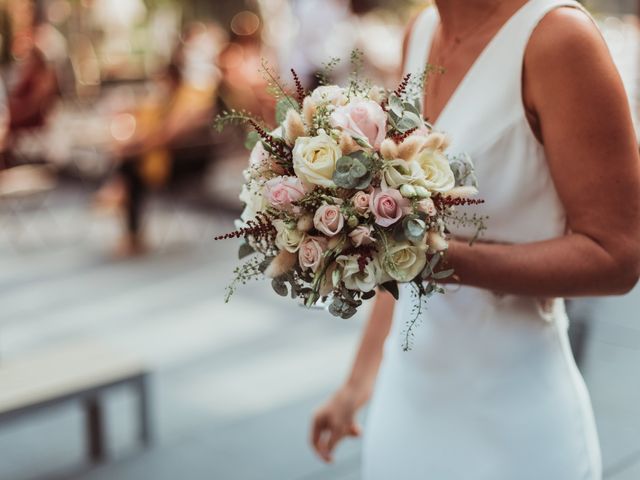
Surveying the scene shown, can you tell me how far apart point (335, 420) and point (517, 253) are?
685mm

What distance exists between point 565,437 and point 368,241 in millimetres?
549

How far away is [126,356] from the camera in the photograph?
4309mm

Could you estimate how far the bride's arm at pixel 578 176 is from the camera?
1344 mm

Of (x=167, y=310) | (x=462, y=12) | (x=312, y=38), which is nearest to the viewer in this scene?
(x=462, y=12)

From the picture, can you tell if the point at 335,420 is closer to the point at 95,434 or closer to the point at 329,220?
the point at 329,220

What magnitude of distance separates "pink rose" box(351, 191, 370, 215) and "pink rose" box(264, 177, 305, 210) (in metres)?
0.08

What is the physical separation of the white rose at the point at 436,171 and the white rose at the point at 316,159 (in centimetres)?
12

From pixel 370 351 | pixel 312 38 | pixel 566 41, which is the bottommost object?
pixel 312 38

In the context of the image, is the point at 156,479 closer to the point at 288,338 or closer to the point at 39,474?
the point at 39,474

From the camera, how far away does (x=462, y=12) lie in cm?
157

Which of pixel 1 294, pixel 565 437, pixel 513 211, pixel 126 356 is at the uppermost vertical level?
pixel 513 211

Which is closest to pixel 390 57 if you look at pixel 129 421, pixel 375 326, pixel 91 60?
pixel 91 60

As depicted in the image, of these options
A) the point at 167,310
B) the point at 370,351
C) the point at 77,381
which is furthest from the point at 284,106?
the point at 167,310

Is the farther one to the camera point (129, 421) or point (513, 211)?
point (129, 421)
